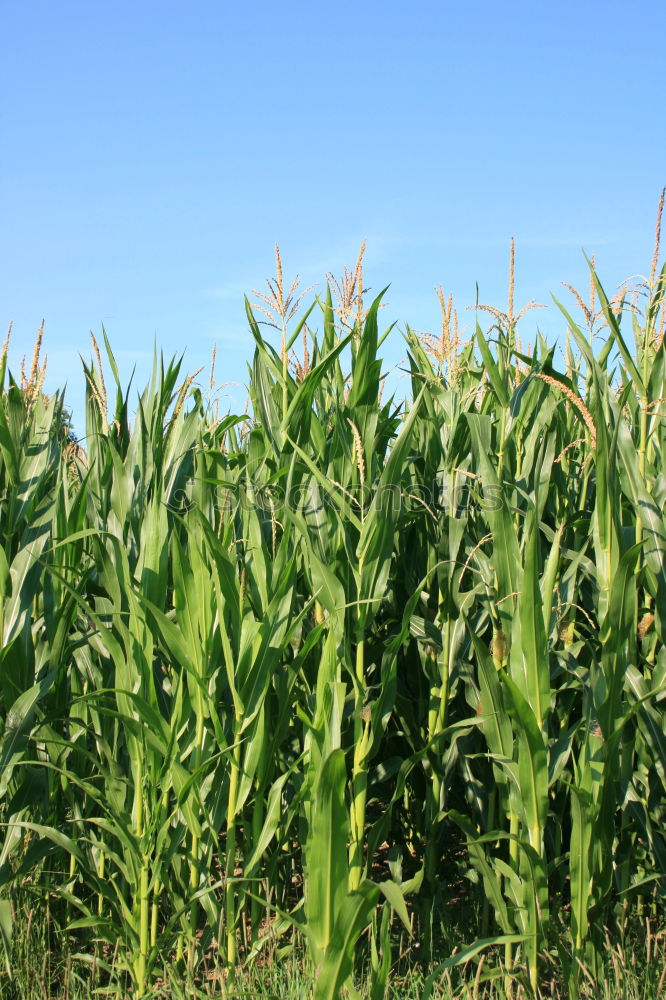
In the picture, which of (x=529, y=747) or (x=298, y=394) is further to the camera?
(x=298, y=394)

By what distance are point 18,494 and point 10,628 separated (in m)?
0.46

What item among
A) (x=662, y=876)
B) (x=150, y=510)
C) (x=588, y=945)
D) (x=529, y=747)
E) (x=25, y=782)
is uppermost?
(x=150, y=510)

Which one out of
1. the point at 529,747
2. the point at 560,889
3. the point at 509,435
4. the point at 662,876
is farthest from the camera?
the point at 509,435

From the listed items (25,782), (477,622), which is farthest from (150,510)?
(477,622)

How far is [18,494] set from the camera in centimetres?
268

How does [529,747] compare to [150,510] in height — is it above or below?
below

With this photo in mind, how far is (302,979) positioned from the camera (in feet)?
7.61

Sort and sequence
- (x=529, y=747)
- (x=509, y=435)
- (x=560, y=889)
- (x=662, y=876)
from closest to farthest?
1. (x=529, y=747)
2. (x=662, y=876)
3. (x=560, y=889)
4. (x=509, y=435)

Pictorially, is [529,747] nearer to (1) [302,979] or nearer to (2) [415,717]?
(2) [415,717]

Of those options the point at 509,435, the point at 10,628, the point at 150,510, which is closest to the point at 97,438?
the point at 150,510

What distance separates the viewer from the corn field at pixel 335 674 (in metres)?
2.24

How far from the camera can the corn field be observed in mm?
2238

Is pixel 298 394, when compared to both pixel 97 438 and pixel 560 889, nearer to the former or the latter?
pixel 97 438

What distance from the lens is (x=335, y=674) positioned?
7.32 feet
